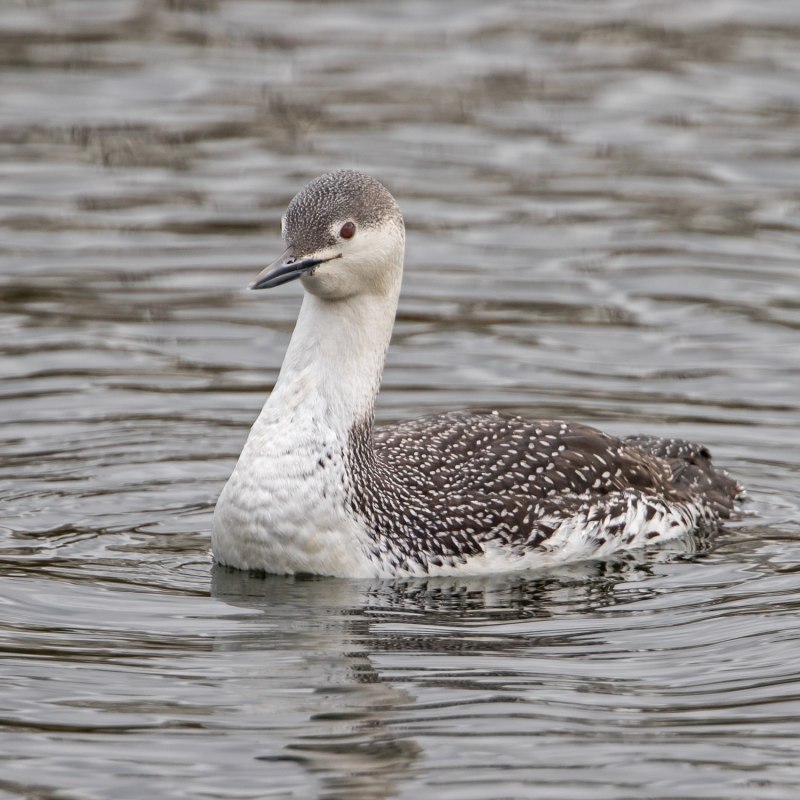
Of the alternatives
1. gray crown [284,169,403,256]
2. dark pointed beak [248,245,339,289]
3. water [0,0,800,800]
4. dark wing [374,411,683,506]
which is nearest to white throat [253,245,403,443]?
gray crown [284,169,403,256]

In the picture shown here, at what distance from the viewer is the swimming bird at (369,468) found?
32.4ft

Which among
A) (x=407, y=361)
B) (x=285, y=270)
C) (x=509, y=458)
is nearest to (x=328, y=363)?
(x=285, y=270)

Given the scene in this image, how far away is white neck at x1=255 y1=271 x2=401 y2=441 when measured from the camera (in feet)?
33.2

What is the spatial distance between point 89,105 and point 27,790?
1301 cm

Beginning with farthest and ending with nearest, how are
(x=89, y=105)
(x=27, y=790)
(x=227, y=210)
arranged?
1. (x=89, y=105)
2. (x=227, y=210)
3. (x=27, y=790)

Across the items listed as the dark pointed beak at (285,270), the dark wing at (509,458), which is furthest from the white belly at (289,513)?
the dark pointed beak at (285,270)

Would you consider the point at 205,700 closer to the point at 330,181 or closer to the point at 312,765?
the point at 312,765

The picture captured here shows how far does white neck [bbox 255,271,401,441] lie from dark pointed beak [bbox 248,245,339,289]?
18.4 inches

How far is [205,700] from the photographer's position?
8297 mm

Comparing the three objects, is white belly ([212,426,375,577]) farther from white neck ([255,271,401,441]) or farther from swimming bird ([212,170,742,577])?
white neck ([255,271,401,441])

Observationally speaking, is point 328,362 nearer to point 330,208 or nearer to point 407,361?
point 330,208

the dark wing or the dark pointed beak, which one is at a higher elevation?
the dark pointed beak

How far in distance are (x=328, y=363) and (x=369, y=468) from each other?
58 centimetres

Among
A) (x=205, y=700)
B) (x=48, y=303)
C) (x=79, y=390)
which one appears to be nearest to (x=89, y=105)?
(x=48, y=303)
